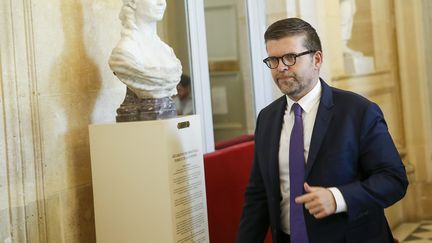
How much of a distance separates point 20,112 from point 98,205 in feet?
2.13

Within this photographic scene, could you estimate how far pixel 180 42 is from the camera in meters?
5.65

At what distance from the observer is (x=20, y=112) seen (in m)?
3.04

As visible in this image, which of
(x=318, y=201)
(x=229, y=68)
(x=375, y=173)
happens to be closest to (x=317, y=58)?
(x=375, y=173)

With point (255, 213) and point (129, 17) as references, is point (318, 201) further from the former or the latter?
point (129, 17)

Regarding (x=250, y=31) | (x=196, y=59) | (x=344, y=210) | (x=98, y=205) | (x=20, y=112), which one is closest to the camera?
(x=344, y=210)

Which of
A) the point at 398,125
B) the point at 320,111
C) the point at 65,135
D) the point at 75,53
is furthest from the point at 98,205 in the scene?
the point at 398,125

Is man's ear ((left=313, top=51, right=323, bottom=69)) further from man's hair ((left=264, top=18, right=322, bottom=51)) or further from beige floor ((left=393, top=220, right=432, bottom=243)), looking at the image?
beige floor ((left=393, top=220, right=432, bottom=243))

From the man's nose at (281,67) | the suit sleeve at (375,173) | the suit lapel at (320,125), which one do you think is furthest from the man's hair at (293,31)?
the suit sleeve at (375,173)

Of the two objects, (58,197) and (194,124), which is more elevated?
(194,124)

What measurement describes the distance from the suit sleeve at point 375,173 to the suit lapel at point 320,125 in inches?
6.0

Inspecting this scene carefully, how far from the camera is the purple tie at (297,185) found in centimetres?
246

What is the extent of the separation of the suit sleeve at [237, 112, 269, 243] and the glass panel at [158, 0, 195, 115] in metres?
2.80

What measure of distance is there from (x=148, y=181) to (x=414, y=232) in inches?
176

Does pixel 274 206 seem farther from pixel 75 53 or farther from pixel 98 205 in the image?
pixel 75 53
